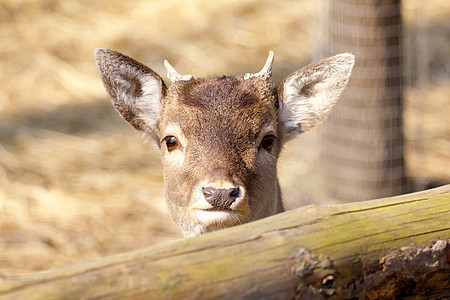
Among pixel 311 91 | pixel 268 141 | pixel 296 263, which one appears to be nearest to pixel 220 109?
pixel 268 141

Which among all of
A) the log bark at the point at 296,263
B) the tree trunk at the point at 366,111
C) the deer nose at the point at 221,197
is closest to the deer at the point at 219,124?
the deer nose at the point at 221,197

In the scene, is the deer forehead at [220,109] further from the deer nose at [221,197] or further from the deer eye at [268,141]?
the deer nose at [221,197]

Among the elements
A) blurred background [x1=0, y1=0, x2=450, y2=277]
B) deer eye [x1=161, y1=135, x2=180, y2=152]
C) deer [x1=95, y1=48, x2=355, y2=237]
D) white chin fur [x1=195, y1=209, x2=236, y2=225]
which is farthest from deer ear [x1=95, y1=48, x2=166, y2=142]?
blurred background [x1=0, y1=0, x2=450, y2=277]

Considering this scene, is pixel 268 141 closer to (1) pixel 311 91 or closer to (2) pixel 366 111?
(1) pixel 311 91

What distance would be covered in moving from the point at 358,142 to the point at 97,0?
5.93 meters

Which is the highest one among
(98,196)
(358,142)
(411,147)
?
(358,142)

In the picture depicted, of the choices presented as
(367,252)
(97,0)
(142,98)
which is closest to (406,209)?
(367,252)

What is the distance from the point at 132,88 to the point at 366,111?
330 cm

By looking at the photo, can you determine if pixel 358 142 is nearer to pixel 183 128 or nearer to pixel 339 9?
pixel 339 9

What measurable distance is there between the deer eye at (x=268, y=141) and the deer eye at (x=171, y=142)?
1.78ft

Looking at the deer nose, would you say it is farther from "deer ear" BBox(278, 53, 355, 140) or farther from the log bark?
"deer ear" BBox(278, 53, 355, 140)

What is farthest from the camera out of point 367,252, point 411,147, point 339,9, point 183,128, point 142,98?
point 411,147

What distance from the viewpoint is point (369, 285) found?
2902mm

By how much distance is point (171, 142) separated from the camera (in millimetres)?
4324
